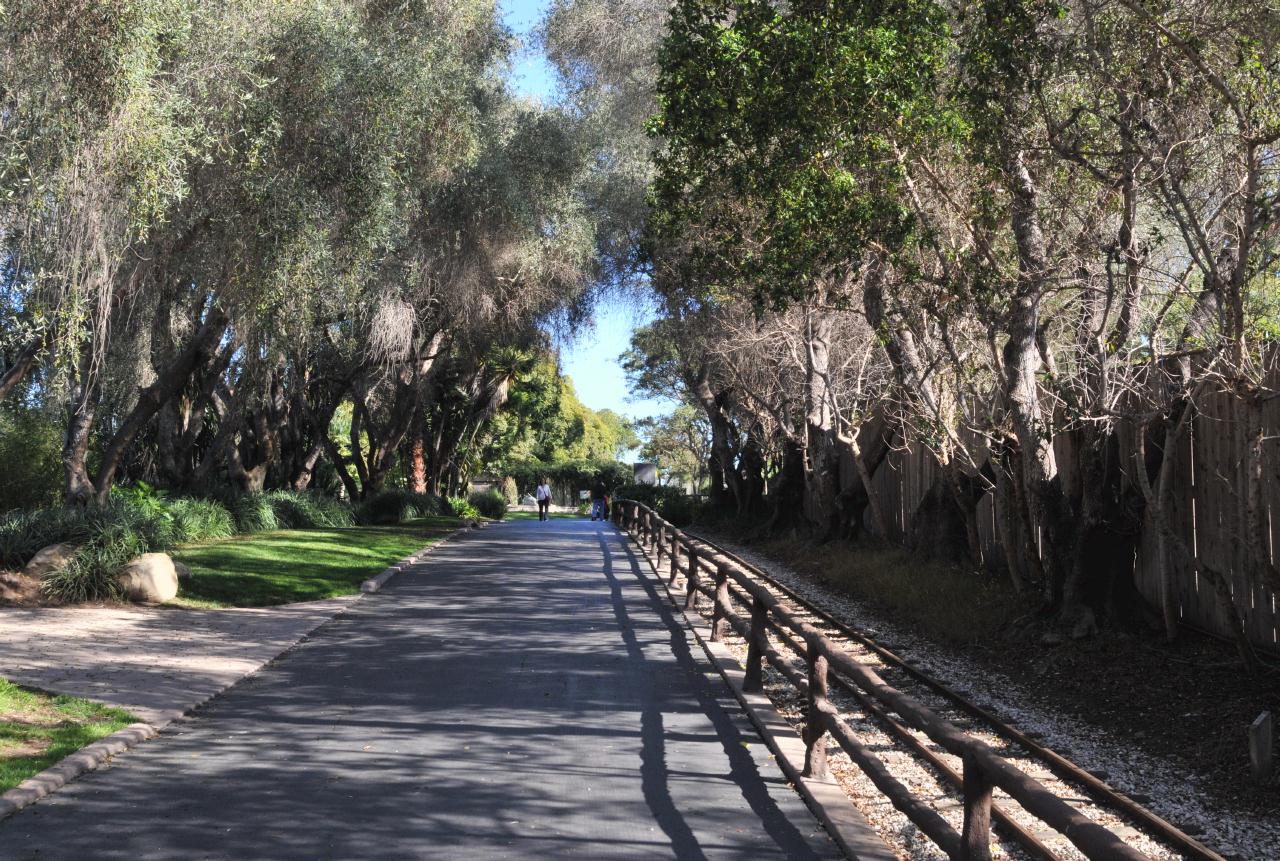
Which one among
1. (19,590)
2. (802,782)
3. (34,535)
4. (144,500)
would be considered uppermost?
(144,500)

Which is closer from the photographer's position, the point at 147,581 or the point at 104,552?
the point at 147,581

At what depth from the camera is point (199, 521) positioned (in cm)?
2408

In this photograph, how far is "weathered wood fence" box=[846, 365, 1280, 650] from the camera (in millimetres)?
9383

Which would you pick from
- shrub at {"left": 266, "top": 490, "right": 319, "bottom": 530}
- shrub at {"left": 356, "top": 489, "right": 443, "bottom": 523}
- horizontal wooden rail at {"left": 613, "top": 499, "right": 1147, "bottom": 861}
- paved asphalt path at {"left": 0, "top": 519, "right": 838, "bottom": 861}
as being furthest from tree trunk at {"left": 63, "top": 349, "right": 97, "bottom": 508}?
shrub at {"left": 356, "top": 489, "right": 443, "bottom": 523}

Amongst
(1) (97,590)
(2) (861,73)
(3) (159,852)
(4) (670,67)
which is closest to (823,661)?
(3) (159,852)

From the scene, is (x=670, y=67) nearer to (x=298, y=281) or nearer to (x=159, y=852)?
(x=298, y=281)

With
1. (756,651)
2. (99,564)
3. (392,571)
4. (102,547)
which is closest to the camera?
(756,651)

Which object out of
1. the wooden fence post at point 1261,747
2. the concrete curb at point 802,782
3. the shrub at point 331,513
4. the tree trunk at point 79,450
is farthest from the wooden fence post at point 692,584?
the shrub at point 331,513

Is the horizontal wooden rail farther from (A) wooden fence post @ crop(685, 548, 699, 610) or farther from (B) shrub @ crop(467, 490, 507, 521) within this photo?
(B) shrub @ crop(467, 490, 507, 521)

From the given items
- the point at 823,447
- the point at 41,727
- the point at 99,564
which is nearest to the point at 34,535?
the point at 99,564

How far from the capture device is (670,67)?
12.4 m

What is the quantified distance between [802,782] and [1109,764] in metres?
2.48

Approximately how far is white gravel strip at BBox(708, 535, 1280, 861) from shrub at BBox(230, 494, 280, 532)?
18411 mm

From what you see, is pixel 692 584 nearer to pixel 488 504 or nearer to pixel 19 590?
pixel 19 590
